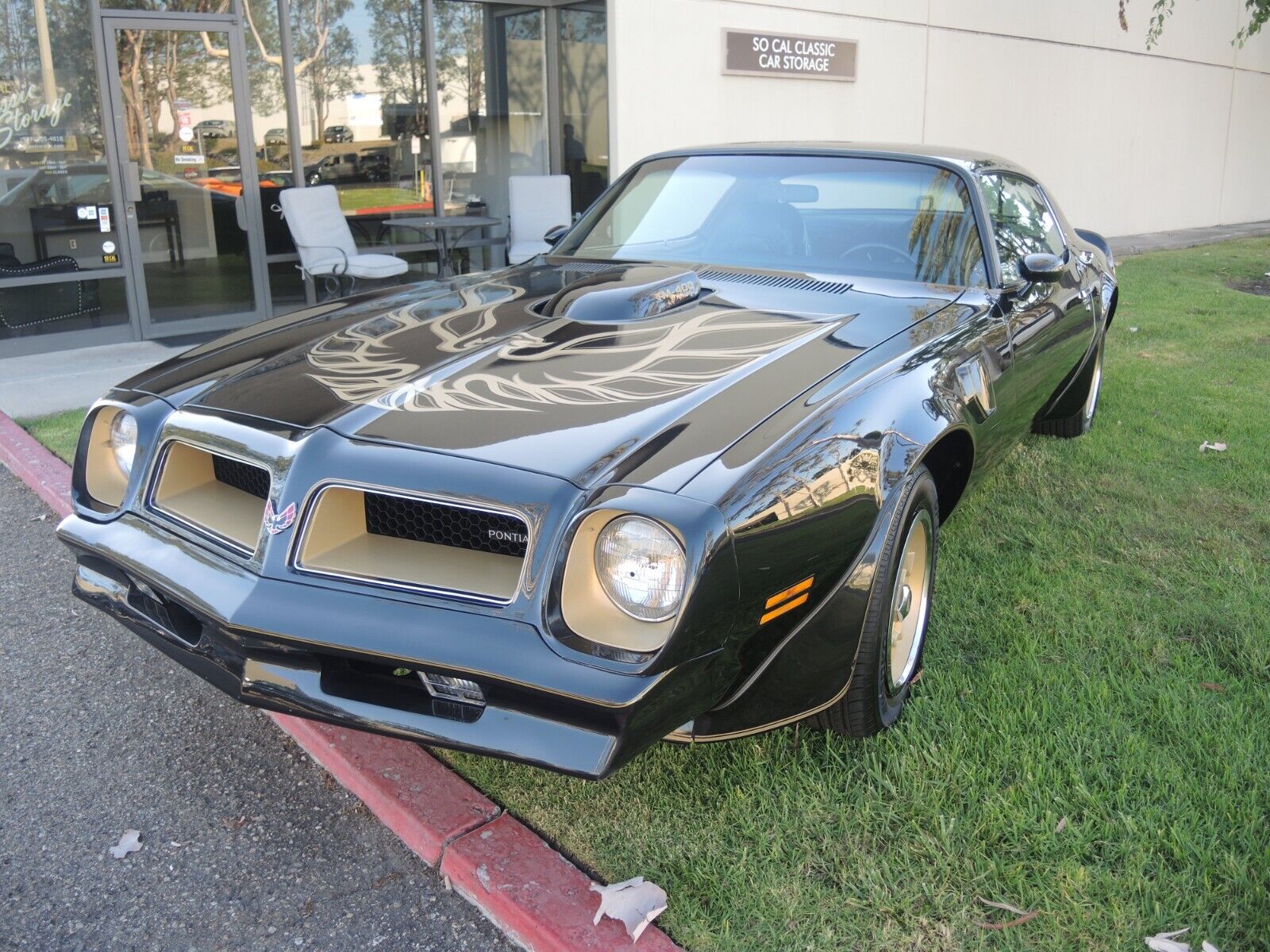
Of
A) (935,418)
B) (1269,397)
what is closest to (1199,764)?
(935,418)

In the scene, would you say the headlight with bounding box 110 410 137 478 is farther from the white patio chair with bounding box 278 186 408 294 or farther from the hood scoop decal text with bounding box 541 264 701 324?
the white patio chair with bounding box 278 186 408 294

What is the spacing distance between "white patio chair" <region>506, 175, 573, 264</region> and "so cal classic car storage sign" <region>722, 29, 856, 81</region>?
79.7 inches

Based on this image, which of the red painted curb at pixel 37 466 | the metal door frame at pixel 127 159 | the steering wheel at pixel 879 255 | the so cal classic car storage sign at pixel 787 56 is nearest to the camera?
the steering wheel at pixel 879 255

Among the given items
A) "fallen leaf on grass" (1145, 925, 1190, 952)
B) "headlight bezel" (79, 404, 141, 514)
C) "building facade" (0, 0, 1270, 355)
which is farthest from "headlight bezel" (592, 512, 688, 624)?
"building facade" (0, 0, 1270, 355)

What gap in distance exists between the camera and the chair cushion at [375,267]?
28.4ft

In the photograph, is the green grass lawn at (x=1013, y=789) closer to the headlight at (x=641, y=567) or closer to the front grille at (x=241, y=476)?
the headlight at (x=641, y=567)

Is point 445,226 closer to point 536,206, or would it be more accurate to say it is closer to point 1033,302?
point 536,206

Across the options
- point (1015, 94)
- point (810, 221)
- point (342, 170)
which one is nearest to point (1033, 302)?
point (810, 221)

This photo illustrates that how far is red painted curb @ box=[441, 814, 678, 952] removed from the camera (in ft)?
7.04

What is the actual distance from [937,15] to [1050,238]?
9175mm

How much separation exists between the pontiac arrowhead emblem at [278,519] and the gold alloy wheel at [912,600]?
1.45 meters

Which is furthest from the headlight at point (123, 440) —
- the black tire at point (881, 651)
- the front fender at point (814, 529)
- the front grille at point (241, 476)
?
the black tire at point (881, 651)

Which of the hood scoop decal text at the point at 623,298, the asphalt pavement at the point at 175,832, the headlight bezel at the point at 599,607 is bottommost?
→ the asphalt pavement at the point at 175,832

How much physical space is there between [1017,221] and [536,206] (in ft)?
20.5
